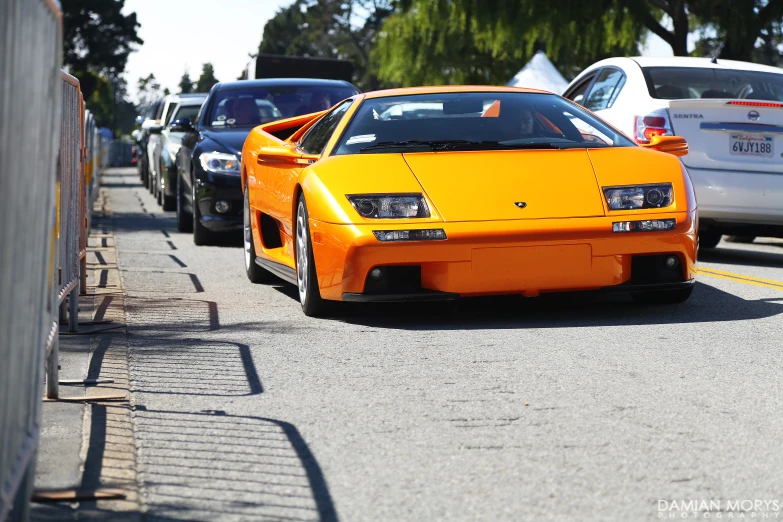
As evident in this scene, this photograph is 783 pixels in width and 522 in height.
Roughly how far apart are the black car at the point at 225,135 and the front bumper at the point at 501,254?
17.5 feet

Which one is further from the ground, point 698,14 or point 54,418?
point 698,14

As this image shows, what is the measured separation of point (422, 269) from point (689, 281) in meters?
1.49

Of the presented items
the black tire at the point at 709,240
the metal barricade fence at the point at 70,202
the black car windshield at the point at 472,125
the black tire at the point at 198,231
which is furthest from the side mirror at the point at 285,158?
the black tire at the point at 709,240

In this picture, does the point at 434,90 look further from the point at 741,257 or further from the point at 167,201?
the point at 167,201

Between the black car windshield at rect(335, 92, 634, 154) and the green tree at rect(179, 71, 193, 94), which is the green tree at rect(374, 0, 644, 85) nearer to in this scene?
the black car windshield at rect(335, 92, 634, 154)

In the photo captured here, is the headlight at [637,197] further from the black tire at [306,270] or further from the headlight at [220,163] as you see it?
the headlight at [220,163]

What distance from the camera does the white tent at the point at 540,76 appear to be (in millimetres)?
28203

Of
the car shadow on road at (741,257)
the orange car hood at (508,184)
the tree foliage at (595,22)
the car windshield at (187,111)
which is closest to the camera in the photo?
the orange car hood at (508,184)

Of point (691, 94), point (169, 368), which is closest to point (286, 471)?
point (169, 368)

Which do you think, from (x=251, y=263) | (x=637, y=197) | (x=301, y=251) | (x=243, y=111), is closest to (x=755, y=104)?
(x=637, y=197)

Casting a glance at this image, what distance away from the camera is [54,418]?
15.4ft

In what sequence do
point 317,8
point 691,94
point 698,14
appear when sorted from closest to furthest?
Answer: point 691,94, point 698,14, point 317,8

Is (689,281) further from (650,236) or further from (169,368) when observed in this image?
(169,368)

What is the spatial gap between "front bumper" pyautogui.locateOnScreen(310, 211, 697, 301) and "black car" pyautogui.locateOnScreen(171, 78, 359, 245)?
210 inches
